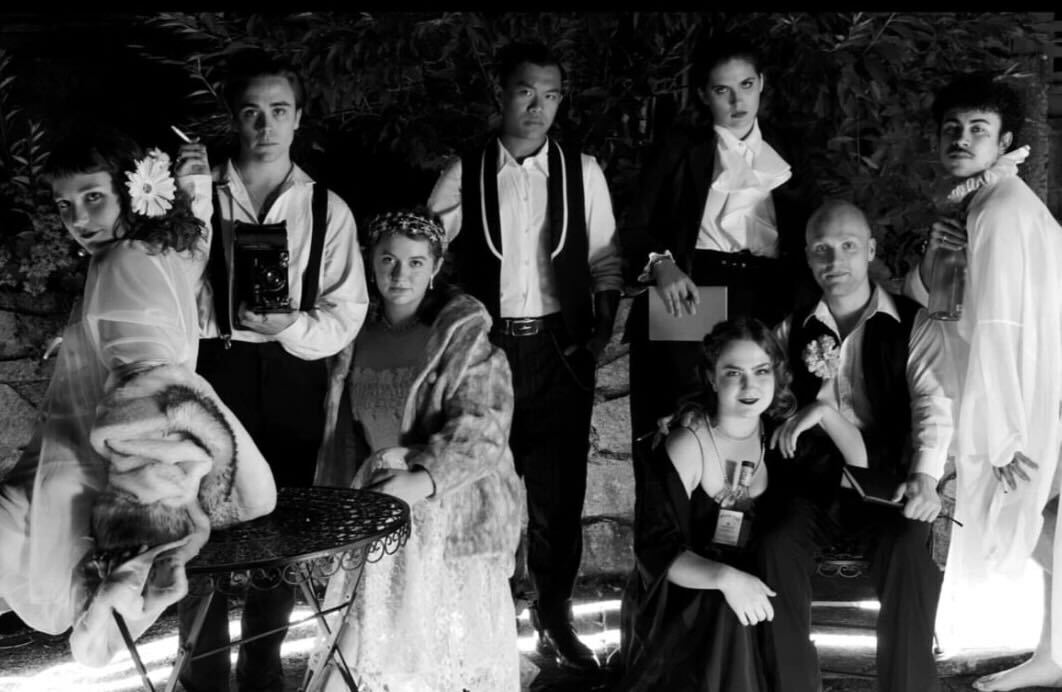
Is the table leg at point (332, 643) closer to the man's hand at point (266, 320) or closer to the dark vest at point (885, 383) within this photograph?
the man's hand at point (266, 320)

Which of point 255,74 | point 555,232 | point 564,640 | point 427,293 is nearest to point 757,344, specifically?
point 555,232

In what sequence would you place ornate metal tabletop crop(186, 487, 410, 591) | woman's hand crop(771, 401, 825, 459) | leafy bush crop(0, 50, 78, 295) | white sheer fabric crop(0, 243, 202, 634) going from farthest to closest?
leafy bush crop(0, 50, 78, 295)
woman's hand crop(771, 401, 825, 459)
white sheer fabric crop(0, 243, 202, 634)
ornate metal tabletop crop(186, 487, 410, 591)

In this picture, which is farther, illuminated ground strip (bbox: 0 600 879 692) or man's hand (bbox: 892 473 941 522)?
illuminated ground strip (bbox: 0 600 879 692)

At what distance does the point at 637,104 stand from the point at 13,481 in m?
2.22

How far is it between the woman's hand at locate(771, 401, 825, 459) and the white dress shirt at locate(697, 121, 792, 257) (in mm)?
495

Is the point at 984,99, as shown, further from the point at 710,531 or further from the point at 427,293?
the point at 427,293

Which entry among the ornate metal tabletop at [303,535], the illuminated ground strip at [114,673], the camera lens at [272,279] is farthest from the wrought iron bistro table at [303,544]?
the illuminated ground strip at [114,673]

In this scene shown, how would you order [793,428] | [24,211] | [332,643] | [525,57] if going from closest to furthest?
1. [332,643]
2. [793,428]
3. [525,57]
4. [24,211]

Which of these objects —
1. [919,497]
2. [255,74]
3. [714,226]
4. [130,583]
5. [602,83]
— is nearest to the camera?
[130,583]

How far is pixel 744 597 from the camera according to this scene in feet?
9.05

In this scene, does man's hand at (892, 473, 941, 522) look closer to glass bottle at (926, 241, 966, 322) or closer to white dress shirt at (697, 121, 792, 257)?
glass bottle at (926, 241, 966, 322)

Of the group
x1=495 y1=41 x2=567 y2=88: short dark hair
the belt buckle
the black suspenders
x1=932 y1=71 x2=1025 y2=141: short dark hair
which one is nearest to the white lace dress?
the black suspenders

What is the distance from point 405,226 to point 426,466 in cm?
56

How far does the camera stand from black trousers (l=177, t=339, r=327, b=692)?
10.0ft
